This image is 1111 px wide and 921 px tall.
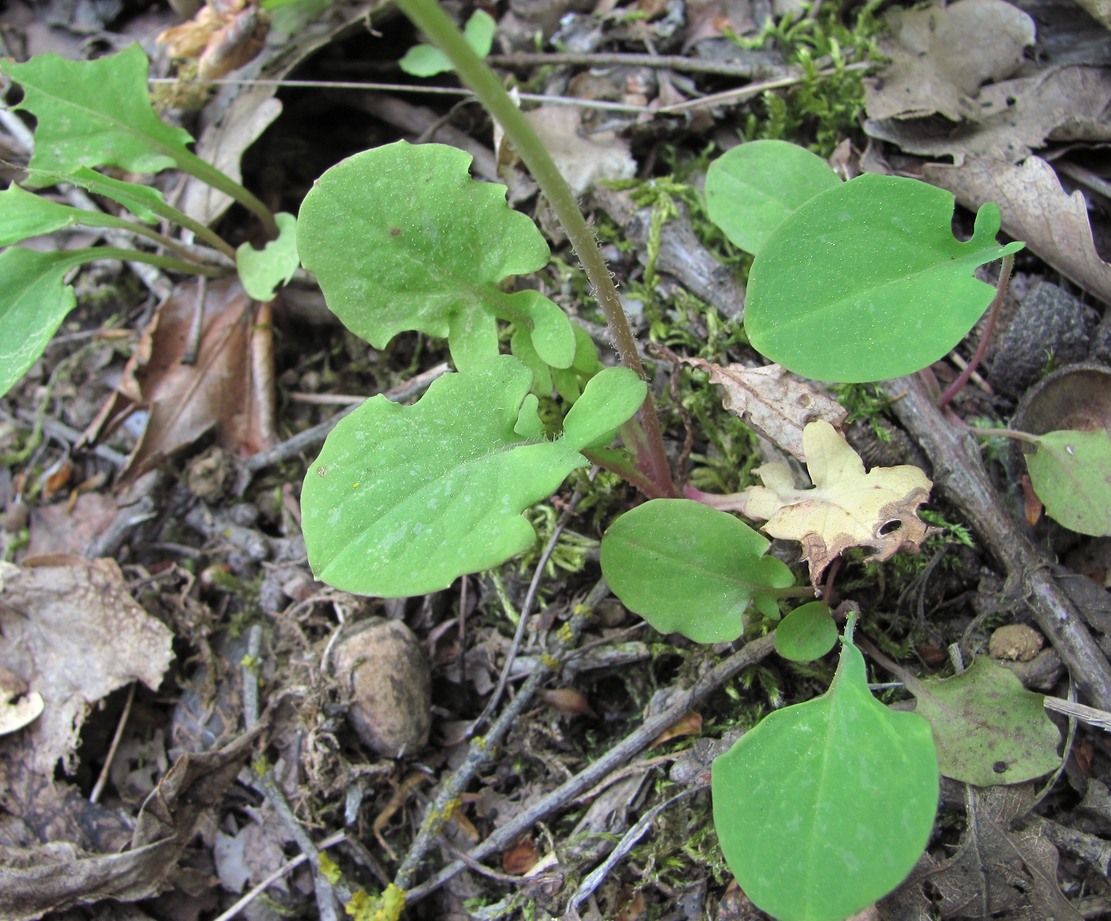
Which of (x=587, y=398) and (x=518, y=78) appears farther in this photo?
(x=518, y=78)

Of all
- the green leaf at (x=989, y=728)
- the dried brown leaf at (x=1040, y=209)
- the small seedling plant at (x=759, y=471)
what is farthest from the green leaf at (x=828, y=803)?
the dried brown leaf at (x=1040, y=209)

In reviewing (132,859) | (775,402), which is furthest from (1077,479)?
(132,859)

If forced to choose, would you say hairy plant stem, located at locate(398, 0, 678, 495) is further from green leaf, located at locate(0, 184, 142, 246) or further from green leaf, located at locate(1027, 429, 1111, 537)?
green leaf, located at locate(0, 184, 142, 246)

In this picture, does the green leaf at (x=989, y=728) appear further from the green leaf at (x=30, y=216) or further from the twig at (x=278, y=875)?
the green leaf at (x=30, y=216)

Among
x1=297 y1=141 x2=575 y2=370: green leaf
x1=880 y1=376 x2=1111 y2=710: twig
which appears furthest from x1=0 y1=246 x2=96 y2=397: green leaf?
x1=880 y1=376 x2=1111 y2=710: twig

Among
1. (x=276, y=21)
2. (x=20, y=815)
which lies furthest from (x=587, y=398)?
(x=276, y=21)

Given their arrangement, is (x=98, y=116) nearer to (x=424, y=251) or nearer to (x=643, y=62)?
(x=424, y=251)

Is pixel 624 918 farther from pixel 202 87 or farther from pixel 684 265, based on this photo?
pixel 202 87
